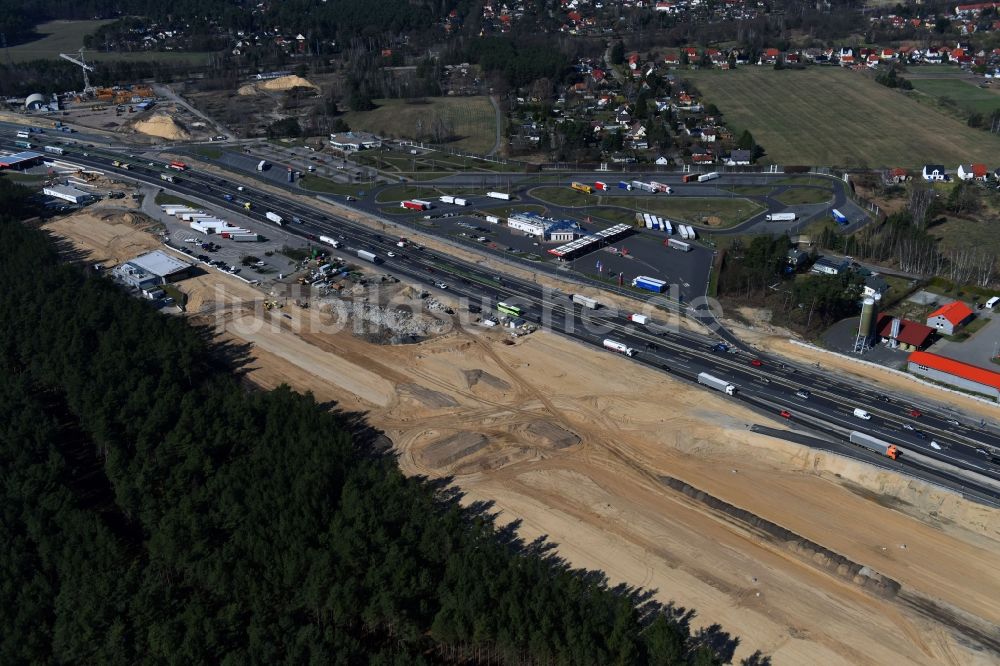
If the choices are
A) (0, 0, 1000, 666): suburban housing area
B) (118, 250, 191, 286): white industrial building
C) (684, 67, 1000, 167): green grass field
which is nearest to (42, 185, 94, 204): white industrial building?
(0, 0, 1000, 666): suburban housing area

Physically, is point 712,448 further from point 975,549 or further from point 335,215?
point 335,215

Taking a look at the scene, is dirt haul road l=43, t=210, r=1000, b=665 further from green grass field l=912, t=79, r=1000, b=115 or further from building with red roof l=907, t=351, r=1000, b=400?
green grass field l=912, t=79, r=1000, b=115

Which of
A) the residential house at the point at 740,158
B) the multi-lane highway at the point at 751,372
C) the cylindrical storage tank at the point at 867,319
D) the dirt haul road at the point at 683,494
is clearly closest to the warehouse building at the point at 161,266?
the multi-lane highway at the point at 751,372

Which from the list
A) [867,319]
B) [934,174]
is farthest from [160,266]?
[934,174]

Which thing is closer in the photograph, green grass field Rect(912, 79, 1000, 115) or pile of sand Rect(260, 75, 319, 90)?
green grass field Rect(912, 79, 1000, 115)

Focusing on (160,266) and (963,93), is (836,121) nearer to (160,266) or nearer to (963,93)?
(963,93)
